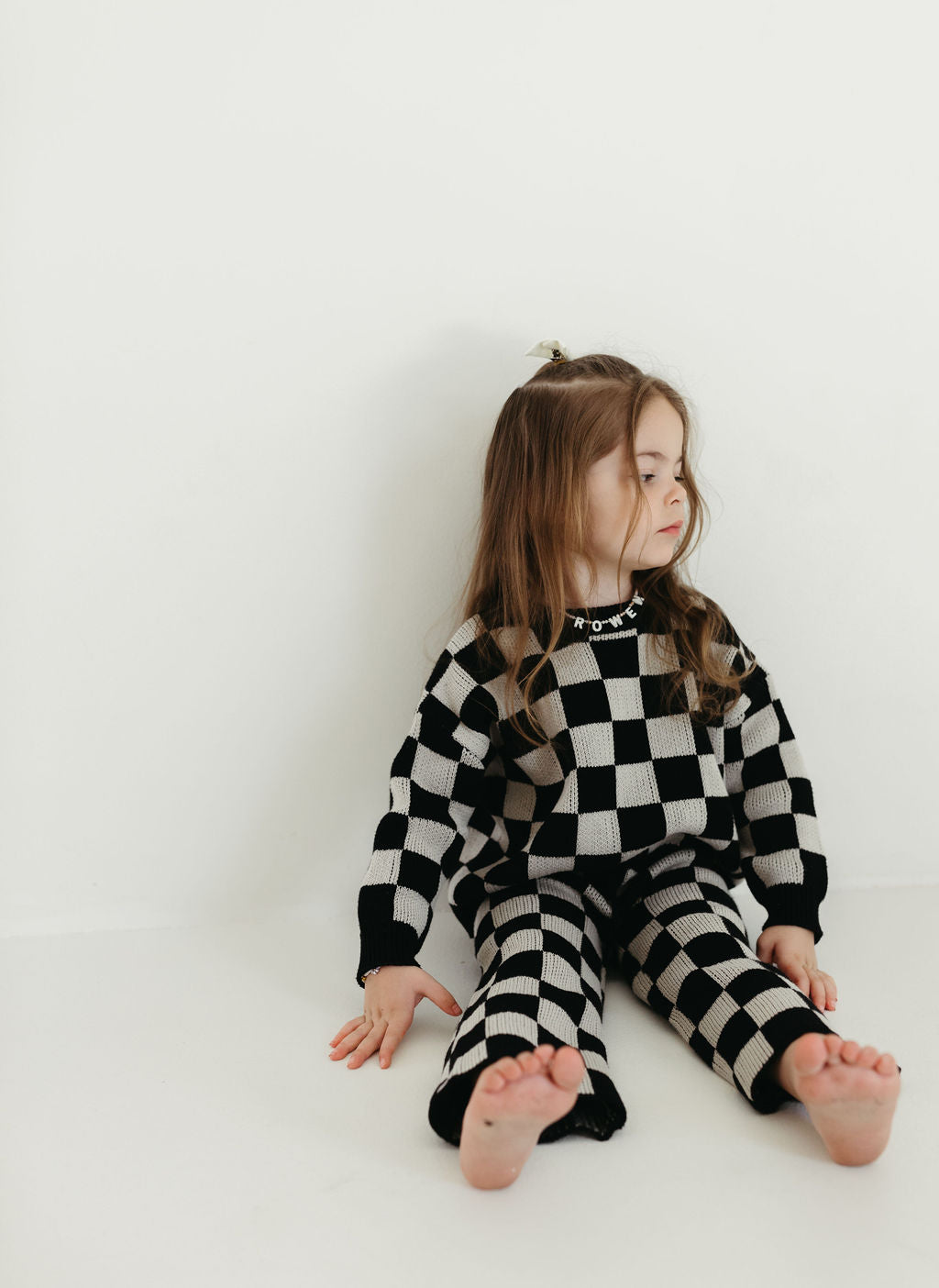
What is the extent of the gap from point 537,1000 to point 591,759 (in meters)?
0.26

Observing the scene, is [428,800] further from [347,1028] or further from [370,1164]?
[370,1164]

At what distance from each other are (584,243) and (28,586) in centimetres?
73

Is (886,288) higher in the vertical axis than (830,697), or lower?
higher

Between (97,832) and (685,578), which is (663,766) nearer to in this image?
(685,578)

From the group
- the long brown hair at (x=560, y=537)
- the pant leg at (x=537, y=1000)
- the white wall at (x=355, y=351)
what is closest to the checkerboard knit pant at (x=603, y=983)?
the pant leg at (x=537, y=1000)

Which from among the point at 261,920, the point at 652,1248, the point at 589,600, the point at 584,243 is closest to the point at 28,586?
the point at 261,920

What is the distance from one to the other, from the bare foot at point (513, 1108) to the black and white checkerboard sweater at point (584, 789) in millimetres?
277

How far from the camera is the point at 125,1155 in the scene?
2.66 ft

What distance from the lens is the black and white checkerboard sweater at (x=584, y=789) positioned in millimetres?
1061

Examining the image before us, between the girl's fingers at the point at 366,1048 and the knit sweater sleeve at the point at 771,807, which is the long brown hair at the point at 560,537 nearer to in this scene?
the knit sweater sleeve at the point at 771,807

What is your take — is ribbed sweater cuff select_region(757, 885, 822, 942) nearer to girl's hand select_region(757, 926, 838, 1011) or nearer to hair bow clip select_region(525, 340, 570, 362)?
girl's hand select_region(757, 926, 838, 1011)

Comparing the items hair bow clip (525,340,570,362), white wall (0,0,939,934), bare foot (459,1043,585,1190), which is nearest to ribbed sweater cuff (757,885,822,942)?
white wall (0,0,939,934)

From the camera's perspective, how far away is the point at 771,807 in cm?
112

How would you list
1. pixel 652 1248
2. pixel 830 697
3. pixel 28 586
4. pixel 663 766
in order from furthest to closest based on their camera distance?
pixel 830 697 → pixel 28 586 → pixel 663 766 → pixel 652 1248
